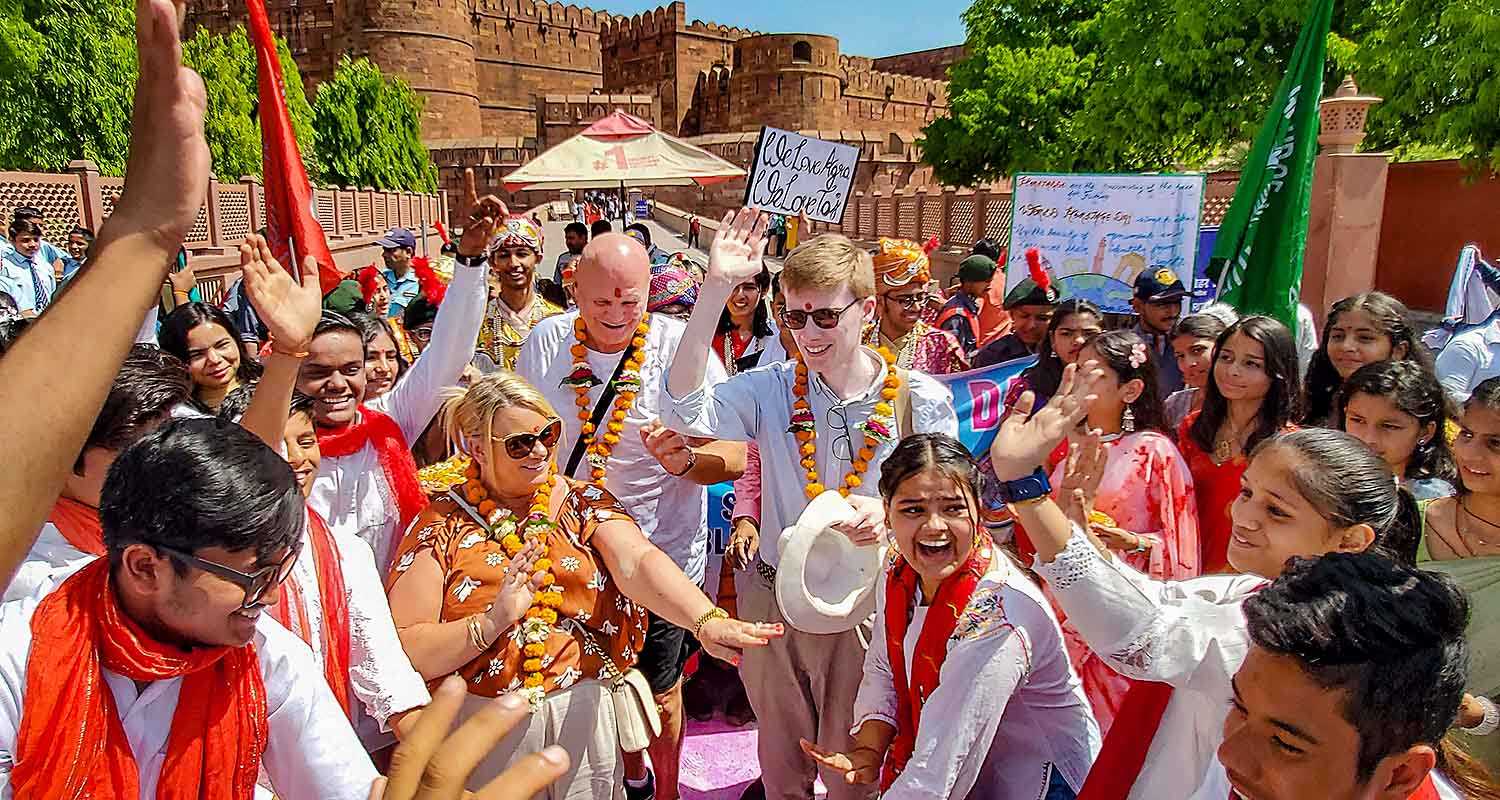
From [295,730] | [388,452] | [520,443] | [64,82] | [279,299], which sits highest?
[64,82]

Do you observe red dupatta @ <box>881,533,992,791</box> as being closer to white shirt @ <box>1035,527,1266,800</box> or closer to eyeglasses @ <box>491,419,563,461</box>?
white shirt @ <box>1035,527,1266,800</box>

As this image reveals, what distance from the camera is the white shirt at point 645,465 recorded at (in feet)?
11.0

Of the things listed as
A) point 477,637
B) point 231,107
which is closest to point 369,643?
point 477,637

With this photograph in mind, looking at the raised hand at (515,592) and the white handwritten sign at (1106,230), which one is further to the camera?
the white handwritten sign at (1106,230)

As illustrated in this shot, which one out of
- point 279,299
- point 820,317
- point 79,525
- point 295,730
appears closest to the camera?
point 295,730

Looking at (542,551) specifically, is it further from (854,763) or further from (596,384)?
(596,384)

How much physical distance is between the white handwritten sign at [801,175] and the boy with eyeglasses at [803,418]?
197cm

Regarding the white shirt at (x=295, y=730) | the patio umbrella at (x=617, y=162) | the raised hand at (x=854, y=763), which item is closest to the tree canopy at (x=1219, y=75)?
the patio umbrella at (x=617, y=162)

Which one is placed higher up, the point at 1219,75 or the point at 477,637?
the point at 1219,75

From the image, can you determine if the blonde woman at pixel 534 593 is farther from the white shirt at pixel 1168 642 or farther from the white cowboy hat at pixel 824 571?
the white shirt at pixel 1168 642

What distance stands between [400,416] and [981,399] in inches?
81.1

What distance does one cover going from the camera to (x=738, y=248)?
9.50 feet

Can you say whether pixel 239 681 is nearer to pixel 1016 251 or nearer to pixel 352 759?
pixel 352 759

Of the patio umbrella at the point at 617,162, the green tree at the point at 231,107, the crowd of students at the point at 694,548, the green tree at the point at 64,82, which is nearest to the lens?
the crowd of students at the point at 694,548
